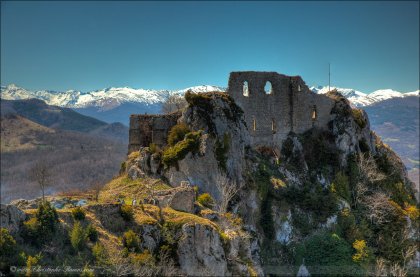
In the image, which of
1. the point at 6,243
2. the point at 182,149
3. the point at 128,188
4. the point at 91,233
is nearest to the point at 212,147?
the point at 182,149

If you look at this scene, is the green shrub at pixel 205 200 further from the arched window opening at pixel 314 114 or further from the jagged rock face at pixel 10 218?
the arched window opening at pixel 314 114

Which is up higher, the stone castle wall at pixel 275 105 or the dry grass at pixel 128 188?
the stone castle wall at pixel 275 105

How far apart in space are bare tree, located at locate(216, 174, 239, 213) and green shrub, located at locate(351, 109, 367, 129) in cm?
2528

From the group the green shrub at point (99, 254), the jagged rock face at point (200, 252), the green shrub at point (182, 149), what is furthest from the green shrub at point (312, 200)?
the green shrub at point (99, 254)

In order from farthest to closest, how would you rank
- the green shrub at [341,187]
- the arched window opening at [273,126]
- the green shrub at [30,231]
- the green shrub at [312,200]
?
the arched window opening at [273,126]
the green shrub at [341,187]
the green shrub at [312,200]
the green shrub at [30,231]

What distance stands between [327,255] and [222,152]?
600 inches

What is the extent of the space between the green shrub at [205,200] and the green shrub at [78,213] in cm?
1172

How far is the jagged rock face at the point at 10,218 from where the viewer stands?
25.1m

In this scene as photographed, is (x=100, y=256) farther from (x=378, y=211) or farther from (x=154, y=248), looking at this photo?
(x=378, y=211)

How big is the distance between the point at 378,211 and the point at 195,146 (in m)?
24.2

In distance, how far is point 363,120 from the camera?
206 ft

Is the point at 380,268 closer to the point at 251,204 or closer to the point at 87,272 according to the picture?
the point at 251,204

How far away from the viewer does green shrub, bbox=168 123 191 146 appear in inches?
1785

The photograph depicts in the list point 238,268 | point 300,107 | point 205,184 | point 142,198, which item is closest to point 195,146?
point 205,184
